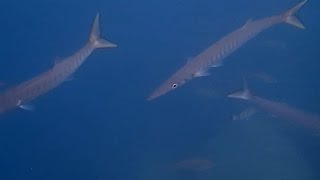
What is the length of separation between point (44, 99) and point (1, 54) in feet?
4.50

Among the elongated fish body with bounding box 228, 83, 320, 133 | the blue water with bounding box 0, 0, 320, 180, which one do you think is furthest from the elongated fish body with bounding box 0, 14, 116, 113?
the elongated fish body with bounding box 228, 83, 320, 133

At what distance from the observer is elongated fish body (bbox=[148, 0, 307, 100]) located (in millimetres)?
8133

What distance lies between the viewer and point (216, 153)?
1180 cm

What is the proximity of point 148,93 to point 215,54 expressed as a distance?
2.47 meters

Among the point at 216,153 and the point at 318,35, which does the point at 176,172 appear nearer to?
the point at 216,153

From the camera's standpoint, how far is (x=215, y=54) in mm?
8195

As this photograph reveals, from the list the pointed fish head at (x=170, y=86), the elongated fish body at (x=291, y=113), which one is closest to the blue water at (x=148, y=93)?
the elongated fish body at (x=291, y=113)

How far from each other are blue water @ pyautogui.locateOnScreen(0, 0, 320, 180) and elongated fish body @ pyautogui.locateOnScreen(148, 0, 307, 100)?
62.5 inches

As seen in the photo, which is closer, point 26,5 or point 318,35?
point 26,5

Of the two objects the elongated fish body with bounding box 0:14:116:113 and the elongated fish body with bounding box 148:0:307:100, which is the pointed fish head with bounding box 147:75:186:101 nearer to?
the elongated fish body with bounding box 148:0:307:100

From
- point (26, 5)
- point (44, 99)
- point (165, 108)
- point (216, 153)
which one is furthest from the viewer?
point (216, 153)

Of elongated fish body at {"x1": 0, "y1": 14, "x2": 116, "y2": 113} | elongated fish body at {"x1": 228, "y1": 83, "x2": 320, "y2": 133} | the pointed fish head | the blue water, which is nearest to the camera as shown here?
elongated fish body at {"x1": 0, "y1": 14, "x2": 116, "y2": 113}

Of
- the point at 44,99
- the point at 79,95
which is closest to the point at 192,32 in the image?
the point at 79,95

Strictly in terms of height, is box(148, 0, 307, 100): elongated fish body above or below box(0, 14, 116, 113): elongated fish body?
above
